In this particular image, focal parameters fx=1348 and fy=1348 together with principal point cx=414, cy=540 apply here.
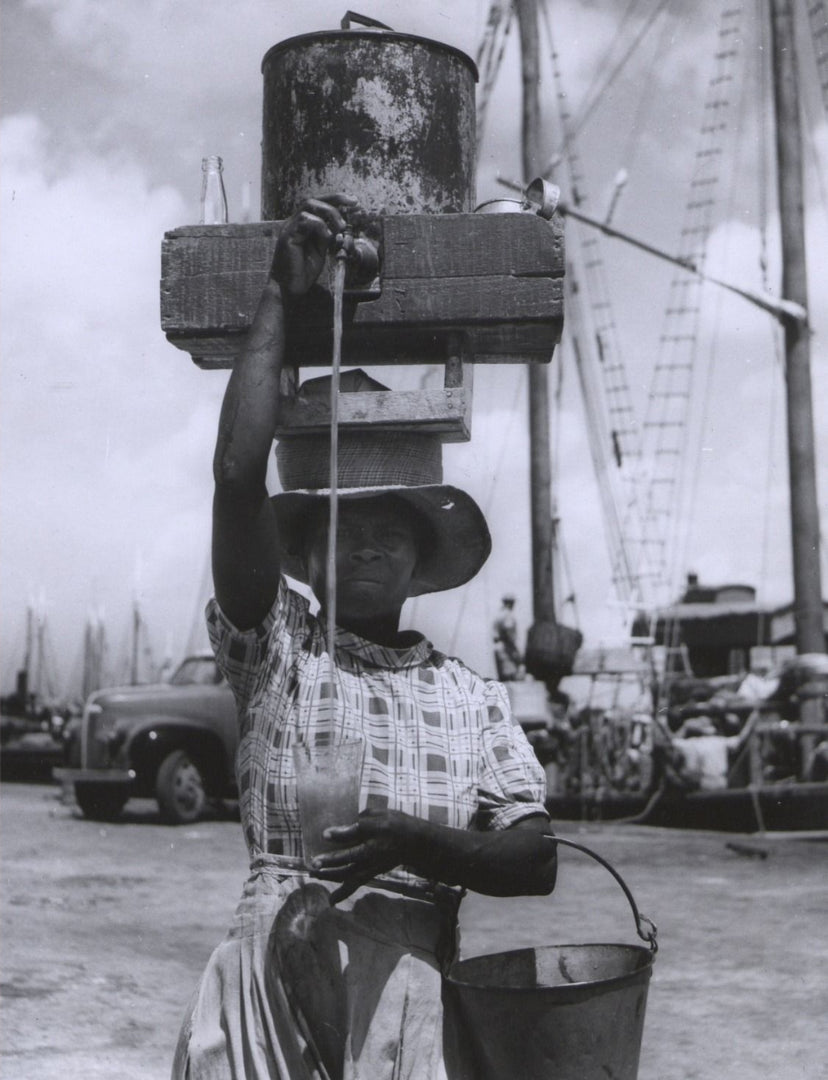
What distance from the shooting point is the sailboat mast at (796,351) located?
50.4ft

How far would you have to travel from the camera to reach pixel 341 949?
2.12 meters

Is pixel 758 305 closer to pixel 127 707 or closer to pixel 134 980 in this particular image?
pixel 127 707

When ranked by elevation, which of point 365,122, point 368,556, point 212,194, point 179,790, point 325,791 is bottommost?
point 179,790

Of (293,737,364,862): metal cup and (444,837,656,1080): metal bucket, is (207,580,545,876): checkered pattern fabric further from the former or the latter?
(444,837,656,1080): metal bucket

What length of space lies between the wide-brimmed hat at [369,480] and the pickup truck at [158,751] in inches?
480

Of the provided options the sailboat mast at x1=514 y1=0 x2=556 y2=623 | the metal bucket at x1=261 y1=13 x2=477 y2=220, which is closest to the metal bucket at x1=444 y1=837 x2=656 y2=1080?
the metal bucket at x1=261 y1=13 x2=477 y2=220

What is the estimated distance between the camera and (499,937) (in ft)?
25.2

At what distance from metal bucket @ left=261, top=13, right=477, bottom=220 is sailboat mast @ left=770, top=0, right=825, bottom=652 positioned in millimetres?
13529

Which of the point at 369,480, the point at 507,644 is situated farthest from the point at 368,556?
the point at 507,644

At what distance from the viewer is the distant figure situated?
1669 cm

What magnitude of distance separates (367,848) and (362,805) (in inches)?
7.6

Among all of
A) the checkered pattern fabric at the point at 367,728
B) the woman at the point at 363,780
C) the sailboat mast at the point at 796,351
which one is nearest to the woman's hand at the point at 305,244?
the woman at the point at 363,780

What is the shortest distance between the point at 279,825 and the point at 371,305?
88 cm

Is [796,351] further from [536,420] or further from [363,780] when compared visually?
[363,780]
